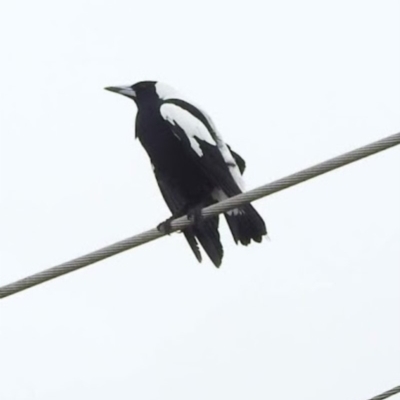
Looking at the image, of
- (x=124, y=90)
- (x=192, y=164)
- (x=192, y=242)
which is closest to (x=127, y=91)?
(x=124, y=90)

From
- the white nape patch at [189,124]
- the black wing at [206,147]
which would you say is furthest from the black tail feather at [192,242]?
the white nape patch at [189,124]

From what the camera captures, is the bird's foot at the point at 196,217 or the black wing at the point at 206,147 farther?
the black wing at the point at 206,147

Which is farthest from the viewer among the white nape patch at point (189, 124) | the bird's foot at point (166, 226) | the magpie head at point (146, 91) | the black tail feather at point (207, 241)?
the magpie head at point (146, 91)

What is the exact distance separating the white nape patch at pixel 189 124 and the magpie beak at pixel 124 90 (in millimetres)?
295

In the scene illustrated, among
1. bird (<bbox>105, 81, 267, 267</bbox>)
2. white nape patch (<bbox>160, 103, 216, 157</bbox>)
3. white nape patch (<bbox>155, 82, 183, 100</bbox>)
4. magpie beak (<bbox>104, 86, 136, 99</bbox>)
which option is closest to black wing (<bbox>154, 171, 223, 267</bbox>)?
bird (<bbox>105, 81, 267, 267</bbox>)

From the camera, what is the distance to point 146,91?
8617 millimetres

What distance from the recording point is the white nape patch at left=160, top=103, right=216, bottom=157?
8.11m

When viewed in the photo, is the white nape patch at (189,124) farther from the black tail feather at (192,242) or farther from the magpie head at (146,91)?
the black tail feather at (192,242)

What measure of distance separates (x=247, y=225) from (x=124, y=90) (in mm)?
1545

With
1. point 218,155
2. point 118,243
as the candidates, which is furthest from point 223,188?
point 118,243

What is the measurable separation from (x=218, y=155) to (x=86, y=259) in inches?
93.4

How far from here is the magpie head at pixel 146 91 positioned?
8547 millimetres

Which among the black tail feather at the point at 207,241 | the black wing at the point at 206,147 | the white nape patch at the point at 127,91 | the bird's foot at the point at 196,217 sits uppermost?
the white nape patch at the point at 127,91

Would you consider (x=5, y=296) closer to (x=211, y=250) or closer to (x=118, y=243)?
(x=118, y=243)
